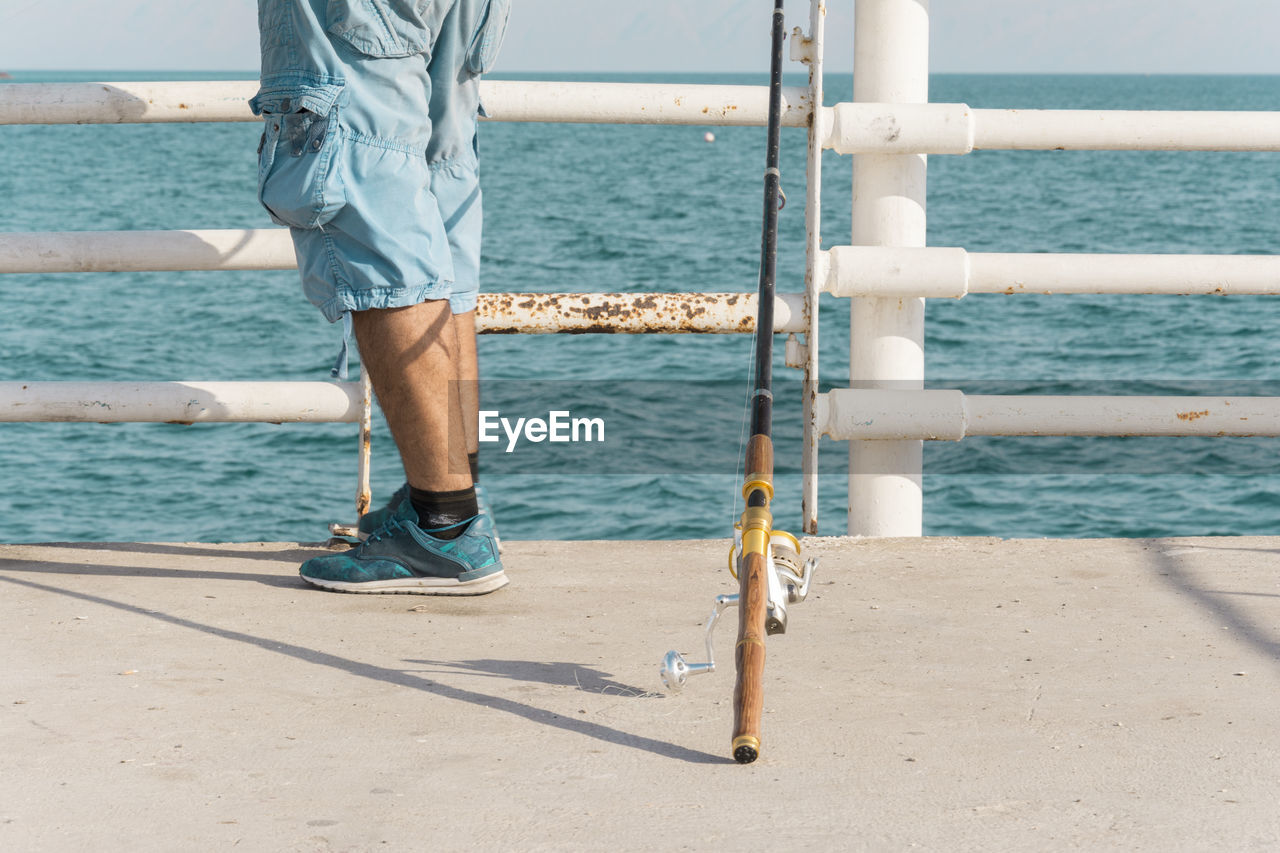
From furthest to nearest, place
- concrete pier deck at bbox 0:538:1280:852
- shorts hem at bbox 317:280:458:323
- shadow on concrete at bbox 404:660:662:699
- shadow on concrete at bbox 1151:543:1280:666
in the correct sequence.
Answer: shorts hem at bbox 317:280:458:323 → shadow on concrete at bbox 1151:543:1280:666 → shadow on concrete at bbox 404:660:662:699 → concrete pier deck at bbox 0:538:1280:852

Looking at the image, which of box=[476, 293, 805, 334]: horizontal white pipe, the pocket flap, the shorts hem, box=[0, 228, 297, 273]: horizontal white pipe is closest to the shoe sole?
the shorts hem

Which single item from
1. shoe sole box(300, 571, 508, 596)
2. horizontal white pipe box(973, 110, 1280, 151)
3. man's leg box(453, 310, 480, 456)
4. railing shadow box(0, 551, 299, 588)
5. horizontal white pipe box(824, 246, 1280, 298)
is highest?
horizontal white pipe box(973, 110, 1280, 151)

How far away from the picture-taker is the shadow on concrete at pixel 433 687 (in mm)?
1849

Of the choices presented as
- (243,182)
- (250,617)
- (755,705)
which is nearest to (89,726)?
(250,617)

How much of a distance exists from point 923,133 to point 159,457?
457 inches

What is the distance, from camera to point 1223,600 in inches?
98.6

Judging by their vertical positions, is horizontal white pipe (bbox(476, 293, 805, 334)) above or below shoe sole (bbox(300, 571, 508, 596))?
above

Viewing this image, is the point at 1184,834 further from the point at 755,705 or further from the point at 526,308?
the point at 526,308

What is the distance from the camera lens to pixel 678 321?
3045 mm

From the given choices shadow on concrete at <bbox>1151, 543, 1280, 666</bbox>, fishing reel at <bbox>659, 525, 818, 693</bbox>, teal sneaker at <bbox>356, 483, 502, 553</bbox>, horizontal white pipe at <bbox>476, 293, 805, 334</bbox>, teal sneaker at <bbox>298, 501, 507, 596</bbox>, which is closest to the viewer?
fishing reel at <bbox>659, 525, 818, 693</bbox>

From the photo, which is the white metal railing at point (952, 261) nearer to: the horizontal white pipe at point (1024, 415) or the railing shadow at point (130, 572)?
the horizontal white pipe at point (1024, 415)

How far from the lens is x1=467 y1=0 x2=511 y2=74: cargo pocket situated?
8.56ft

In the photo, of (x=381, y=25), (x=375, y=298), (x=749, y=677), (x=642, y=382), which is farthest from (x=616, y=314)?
(x=642, y=382)

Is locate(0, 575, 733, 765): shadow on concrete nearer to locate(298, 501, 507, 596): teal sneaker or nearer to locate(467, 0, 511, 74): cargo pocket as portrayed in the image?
locate(298, 501, 507, 596): teal sneaker
